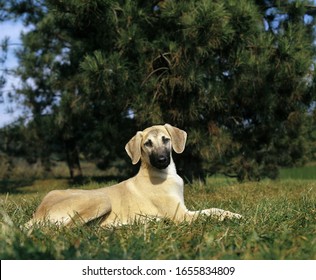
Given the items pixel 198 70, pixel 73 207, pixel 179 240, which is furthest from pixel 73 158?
pixel 179 240

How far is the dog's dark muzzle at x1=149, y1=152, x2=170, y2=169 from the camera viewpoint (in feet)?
14.8

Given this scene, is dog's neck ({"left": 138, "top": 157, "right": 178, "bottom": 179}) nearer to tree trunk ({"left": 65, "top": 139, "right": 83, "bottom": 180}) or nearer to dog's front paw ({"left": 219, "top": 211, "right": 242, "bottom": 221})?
dog's front paw ({"left": 219, "top": 211, "right": 242, "bottom": 221})

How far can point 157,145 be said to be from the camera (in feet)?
15.1

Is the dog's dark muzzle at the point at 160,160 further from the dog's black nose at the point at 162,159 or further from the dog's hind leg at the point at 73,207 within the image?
the dog's hind leg at the point at 73,207

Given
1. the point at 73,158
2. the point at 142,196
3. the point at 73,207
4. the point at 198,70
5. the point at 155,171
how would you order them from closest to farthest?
the point at 73,207
the point at 142,196
the point at 155,171
the point at 198,70
the point at 73,158

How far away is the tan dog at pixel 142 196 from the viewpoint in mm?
4164

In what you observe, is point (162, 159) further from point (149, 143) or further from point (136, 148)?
point (136, 148)

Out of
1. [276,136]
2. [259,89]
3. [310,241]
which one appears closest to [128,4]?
[259,89]

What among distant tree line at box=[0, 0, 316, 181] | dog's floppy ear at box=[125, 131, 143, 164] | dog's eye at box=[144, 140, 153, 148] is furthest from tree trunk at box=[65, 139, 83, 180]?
dog's eye at box=[144, 140, 153, 148]

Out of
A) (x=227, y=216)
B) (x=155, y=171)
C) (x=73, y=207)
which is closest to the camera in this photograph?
(x=227, y=216)

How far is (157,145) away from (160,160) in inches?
6.6

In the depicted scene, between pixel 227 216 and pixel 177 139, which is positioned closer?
pixel 227 216

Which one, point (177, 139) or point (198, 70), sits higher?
point (177, 139)

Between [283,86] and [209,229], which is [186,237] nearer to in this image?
[209,229]
